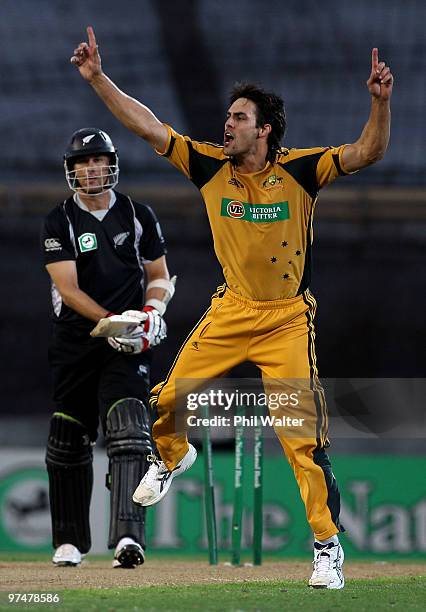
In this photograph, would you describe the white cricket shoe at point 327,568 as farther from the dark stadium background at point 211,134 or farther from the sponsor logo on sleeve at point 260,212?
the dark stadium background at point 211,134

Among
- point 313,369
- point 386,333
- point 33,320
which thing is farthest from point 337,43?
point 313,369

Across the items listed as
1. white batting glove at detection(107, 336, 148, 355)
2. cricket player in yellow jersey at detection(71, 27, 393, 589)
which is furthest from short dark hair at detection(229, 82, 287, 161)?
white batting glove at detection(107, 336, 148, 355)

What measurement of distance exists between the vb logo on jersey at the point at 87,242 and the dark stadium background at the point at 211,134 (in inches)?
138

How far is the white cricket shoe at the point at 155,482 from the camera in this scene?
4.02m

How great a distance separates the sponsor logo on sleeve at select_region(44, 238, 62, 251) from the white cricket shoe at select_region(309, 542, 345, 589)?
5.29ft

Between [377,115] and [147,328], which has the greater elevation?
[377,115]

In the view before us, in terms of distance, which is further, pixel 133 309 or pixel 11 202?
pixel 11 202

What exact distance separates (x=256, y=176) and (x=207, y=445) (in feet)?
4.16

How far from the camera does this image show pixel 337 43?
11.1 meters

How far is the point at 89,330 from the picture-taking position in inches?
178

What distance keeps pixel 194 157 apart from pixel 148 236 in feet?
2.50

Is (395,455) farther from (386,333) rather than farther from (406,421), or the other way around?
(386,333)

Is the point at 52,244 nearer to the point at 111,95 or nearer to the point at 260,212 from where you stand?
the point at 111,95

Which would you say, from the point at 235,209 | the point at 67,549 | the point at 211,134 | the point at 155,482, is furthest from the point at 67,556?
the point at 211,134
